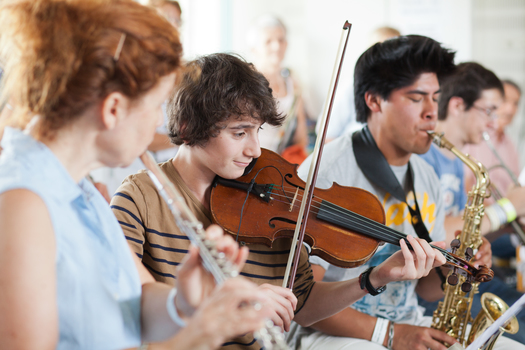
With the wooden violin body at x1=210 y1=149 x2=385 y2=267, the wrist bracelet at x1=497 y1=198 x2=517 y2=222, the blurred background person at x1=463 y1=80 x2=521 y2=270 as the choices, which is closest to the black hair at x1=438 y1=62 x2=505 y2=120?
the blurred background person at x1=463 y1=80 x2=521 y2=270

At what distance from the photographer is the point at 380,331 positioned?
1414 millimetres

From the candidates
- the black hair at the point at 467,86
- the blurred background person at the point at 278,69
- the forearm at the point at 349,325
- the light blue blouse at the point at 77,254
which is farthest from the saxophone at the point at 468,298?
the blurred background person at the point at 278,69

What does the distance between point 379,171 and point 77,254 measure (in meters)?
1.07

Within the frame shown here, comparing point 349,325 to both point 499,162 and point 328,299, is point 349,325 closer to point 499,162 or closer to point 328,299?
point 328,299

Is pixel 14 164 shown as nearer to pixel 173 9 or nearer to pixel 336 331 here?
pixel 336 331

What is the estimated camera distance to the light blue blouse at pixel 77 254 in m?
0.72

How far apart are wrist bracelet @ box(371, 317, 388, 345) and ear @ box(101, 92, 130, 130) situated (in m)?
1.04

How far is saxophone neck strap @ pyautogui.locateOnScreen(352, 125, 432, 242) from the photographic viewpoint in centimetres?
152

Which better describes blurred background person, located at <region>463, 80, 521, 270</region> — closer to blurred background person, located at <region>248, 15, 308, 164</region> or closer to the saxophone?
the saxophone

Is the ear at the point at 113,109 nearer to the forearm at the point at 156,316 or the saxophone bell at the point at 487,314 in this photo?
the forearm at the point at 156,316

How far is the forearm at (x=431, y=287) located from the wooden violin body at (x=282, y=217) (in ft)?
1.49

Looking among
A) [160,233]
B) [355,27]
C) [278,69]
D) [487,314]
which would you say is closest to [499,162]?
[278,69]

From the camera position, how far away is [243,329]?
2.03 ft

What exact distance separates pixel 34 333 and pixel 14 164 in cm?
25
